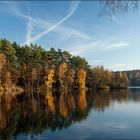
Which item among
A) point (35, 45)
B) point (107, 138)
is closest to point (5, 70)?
point (35, 45)

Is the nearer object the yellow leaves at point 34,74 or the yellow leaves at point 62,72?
the yellow leaves at point 34,74

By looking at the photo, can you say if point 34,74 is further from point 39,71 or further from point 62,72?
point 62,72

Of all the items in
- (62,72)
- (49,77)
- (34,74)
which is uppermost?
(62,72)

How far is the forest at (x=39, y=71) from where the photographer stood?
6726 centimetres

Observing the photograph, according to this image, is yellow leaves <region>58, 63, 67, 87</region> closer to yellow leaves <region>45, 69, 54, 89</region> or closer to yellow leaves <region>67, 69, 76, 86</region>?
yellow leaves <region>67, 69, 76, 86</region>

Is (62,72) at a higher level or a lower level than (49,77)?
higher

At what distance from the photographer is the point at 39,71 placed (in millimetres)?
76375

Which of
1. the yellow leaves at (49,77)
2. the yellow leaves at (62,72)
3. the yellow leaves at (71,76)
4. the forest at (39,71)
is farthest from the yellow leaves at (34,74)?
the yellow leaves at (71,76)

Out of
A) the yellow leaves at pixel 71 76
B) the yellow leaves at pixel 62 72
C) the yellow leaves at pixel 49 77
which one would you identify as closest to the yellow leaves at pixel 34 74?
the yellow leaves at pixel 49 77

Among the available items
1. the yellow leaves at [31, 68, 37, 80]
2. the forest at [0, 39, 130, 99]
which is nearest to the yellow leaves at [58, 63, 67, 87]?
the forest at [0, 39, 130, 99]

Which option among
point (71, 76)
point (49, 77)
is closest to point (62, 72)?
point (71, 76)

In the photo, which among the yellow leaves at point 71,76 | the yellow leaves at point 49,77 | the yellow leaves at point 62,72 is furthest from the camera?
the yellow leaves at point 71,76

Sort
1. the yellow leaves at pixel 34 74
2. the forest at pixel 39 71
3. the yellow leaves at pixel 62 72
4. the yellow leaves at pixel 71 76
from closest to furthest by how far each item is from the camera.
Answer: the forest at pixel 39 71 → the yellow leaves at pixel 34 74 → the yellow leaves at pixel 62 72 → the yellow leaves at pixel 71 76

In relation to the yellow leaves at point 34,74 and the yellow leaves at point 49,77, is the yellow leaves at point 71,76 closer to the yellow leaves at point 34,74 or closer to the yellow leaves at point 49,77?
the yellow leaves at point 49,77
